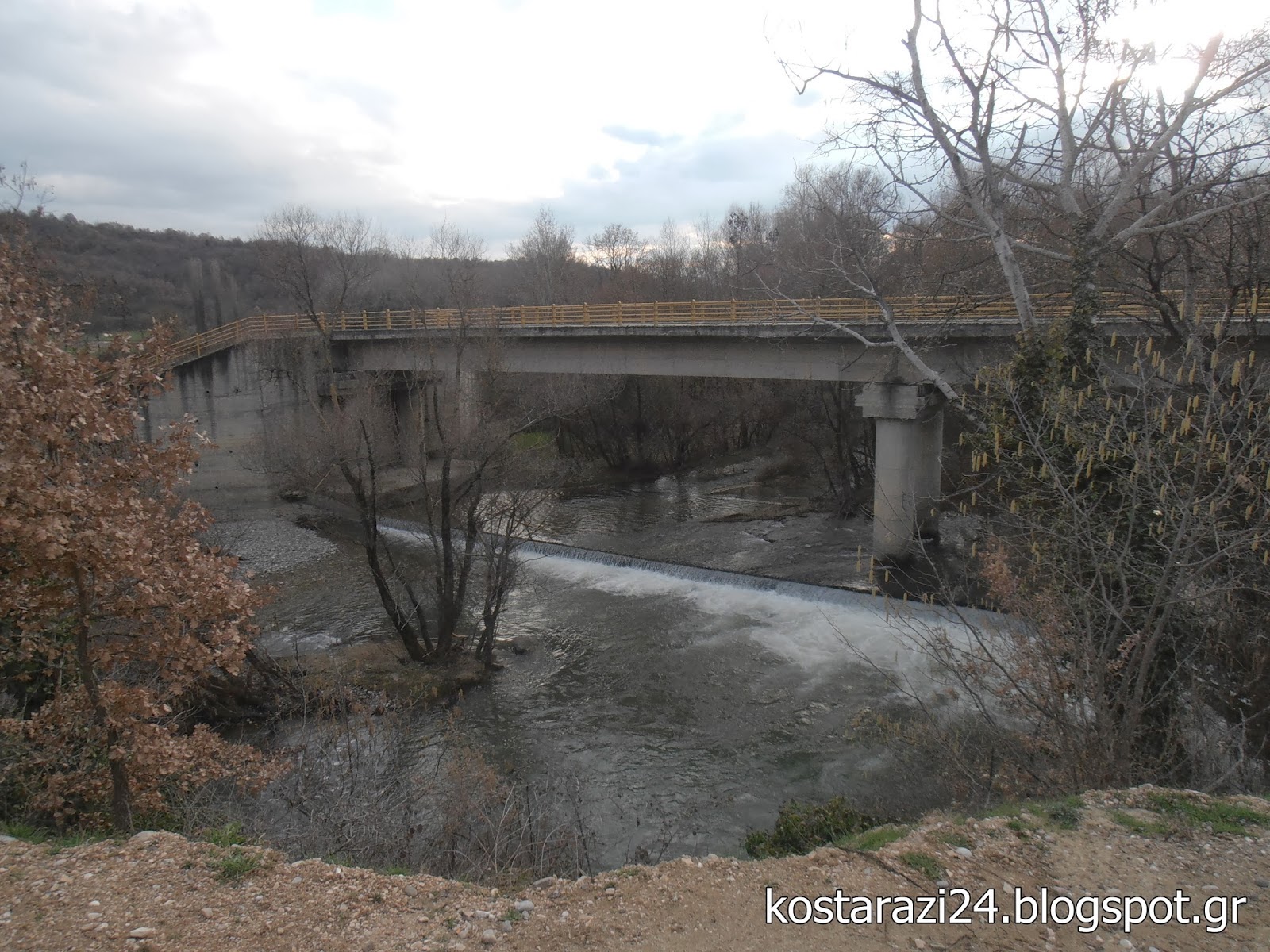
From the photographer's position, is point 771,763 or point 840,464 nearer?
point 771,763

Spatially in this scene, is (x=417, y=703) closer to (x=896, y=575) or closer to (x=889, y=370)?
(x=896, y=575)

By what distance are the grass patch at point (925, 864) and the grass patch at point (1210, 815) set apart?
1968mm

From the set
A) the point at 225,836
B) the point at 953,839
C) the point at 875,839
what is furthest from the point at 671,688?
the point at 225,836

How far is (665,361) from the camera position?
24.8 meters

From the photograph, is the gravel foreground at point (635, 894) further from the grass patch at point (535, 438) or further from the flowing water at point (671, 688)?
the grass patch at point (535, 438)

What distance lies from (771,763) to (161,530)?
821 cm

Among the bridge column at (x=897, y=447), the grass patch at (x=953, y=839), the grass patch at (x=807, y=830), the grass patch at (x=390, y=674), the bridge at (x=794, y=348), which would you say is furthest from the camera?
the bridge column at (x=897, y=447)

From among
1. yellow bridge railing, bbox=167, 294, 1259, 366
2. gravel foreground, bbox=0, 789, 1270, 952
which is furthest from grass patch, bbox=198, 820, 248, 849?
yellow bridge railing, bbox=167, 294, 1259, 366

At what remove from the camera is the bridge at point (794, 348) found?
18.2 meters

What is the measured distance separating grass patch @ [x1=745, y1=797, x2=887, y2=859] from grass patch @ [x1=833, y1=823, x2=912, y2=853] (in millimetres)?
968

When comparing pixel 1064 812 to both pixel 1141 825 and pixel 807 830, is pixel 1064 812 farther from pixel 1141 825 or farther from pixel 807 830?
pixel 807 830

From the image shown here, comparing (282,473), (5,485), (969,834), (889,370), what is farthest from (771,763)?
(282,473)

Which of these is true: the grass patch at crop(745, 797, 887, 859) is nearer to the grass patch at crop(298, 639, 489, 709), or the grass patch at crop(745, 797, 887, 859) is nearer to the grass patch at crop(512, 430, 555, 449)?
the grass patch at crop(298, 639, 489, 709)

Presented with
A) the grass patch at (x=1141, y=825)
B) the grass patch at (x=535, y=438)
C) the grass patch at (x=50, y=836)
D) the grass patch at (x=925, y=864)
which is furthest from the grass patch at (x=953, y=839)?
the grass patch at (x=535, y=438)
